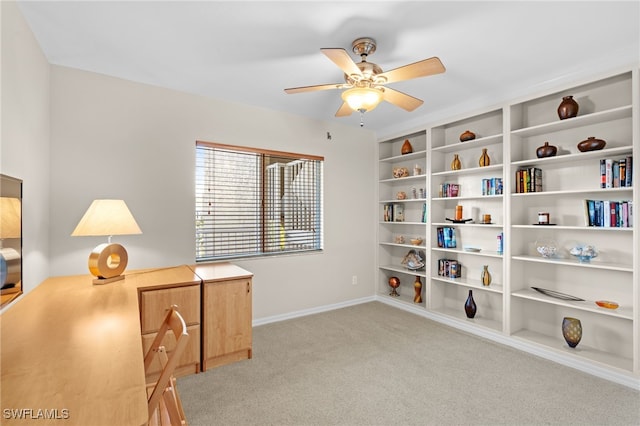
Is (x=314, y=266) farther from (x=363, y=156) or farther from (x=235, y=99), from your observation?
(x=235, y=99)

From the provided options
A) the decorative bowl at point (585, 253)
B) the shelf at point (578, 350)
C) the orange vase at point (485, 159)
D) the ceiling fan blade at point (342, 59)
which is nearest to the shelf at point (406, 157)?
the orange vase at point (485, 159)

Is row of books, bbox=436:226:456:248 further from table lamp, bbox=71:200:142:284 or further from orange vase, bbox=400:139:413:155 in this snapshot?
table lamp, bbox=71:200:142:284

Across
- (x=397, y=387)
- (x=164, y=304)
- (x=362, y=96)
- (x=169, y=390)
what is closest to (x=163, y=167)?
(x=164, y=304)

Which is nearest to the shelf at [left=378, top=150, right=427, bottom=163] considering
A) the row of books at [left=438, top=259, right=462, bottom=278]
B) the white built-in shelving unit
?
the white built-in shelving unit

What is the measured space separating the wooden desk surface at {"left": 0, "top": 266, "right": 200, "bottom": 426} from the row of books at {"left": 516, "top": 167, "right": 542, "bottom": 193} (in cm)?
341

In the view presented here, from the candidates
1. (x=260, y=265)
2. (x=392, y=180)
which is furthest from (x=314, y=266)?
(x=392, y=180)

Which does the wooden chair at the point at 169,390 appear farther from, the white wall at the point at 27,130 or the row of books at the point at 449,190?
the row of books at the point at 449,190

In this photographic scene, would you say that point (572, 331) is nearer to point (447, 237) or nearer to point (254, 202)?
point (447, 237)

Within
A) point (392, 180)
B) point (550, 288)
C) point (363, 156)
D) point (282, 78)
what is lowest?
point (550, 288)

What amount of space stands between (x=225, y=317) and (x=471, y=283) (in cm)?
269

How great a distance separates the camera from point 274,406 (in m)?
2.15

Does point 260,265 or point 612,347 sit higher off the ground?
point 260,265

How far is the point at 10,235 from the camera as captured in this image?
5.60 ft

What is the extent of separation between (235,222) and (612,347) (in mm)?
3758
